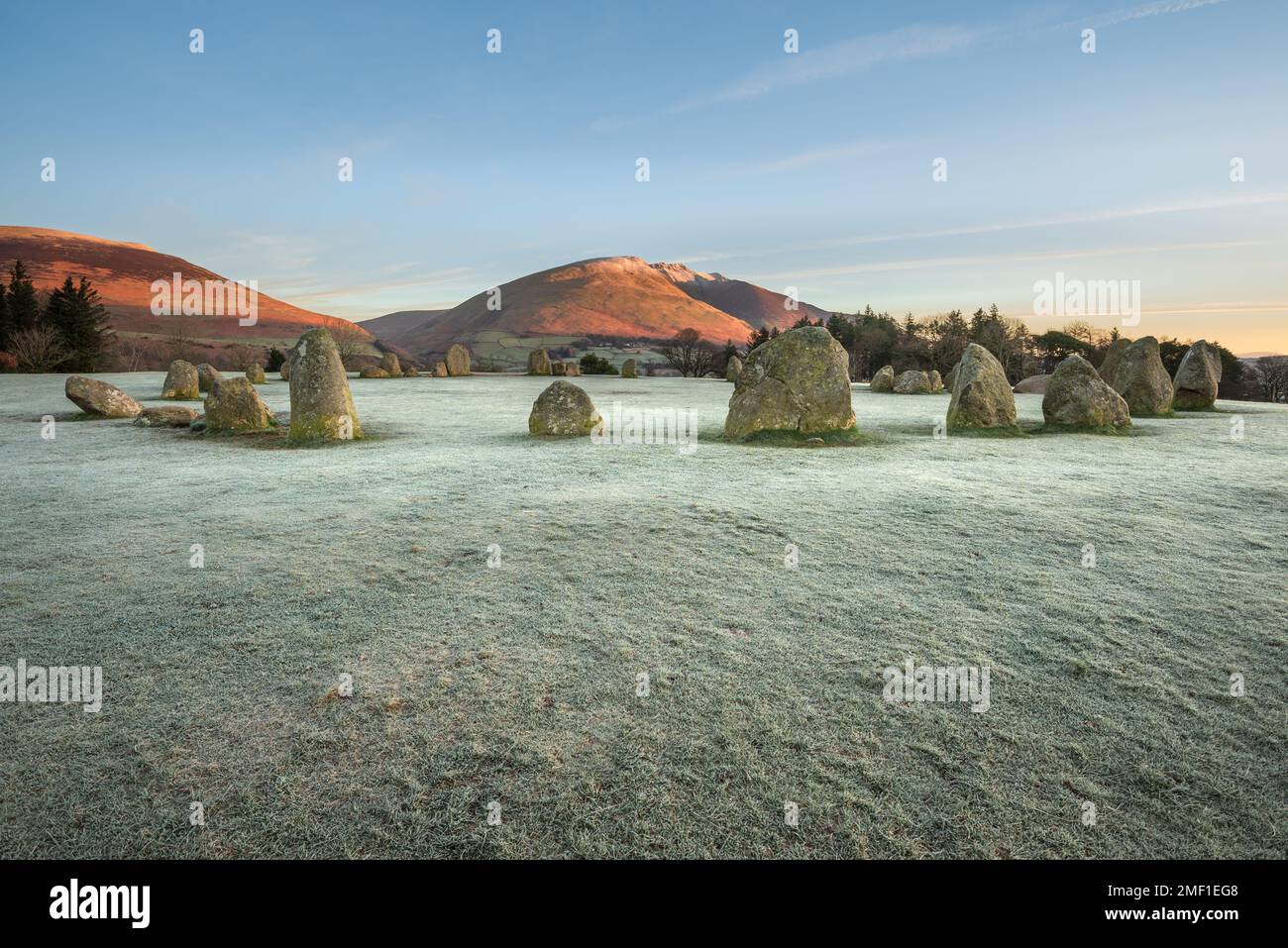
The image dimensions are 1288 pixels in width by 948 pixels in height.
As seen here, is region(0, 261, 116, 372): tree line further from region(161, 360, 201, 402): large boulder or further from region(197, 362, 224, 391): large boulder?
region(161, 360, 201, 402): large boulder

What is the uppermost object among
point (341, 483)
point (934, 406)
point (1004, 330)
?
point (1004, 330)

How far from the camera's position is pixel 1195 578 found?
4891 millimetres

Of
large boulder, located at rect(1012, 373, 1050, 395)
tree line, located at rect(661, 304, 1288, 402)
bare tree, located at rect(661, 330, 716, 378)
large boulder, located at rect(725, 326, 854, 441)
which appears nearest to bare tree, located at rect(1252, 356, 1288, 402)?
tree line, located at rect(661, 304, 1288, 402)

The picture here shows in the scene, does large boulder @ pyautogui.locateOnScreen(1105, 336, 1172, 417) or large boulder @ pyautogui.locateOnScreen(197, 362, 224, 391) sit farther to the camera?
large boulder @ pyautogui.locateOnScreen(197, 362, 224, 391)

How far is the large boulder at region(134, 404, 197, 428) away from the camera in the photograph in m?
14.4

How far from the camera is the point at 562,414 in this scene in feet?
43.4

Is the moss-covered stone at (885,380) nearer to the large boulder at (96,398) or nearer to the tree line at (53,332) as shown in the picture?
the large boulder at (96,398)

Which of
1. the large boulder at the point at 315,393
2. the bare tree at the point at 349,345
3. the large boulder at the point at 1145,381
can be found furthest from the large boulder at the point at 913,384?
the bare tree at the point at 349,345

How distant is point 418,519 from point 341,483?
8.11ft

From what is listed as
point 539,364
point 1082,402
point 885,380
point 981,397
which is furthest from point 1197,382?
point 539,364

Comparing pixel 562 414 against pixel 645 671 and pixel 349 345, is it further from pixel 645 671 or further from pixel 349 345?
pixel 349 345

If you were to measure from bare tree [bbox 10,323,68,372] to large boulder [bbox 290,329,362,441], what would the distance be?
32.7 meters
